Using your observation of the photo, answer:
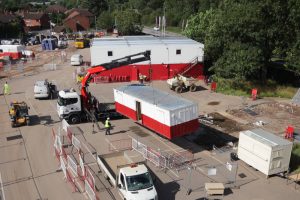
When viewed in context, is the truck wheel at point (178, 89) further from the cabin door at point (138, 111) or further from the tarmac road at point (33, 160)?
the tarmac road at point (33, 160)

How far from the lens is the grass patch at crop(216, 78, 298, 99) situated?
4022cm

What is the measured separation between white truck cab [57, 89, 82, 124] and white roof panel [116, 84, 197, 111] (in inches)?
171

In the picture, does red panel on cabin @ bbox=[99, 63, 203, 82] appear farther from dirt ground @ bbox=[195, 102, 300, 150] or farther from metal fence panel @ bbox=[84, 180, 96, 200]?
metal fence panel @ bbox=[84, 180, 96, 200]

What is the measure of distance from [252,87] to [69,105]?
22898 millimetres

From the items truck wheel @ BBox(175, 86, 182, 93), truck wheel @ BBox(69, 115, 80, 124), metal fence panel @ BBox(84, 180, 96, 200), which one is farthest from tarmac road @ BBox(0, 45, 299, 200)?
truck wheel @ BBox(175, 86, 182, 93)

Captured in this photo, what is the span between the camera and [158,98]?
26.4 m

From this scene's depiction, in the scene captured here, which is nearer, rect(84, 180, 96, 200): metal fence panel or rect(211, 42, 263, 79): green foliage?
rect(84, 180, 96, 200): metal fence panel

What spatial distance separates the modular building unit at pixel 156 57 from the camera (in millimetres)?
46094

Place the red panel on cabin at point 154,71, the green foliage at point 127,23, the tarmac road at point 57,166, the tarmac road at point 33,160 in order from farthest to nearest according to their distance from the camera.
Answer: the green foliage at point 127,23
the red panel on cabin at point 154,71
the tarmac road at point 33,160
the tarmac road at point 57,166

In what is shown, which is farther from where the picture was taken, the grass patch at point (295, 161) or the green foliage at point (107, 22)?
the green foliage at point (107, 22)

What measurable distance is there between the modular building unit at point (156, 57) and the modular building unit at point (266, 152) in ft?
81.3

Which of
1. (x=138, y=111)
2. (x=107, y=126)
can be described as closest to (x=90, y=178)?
(x=107, y=126)

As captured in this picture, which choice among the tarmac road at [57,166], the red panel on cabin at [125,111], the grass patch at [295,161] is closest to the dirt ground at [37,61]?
the tarmac road at [57,166]

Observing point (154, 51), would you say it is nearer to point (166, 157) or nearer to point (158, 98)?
point (158, 98)
